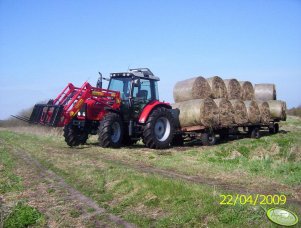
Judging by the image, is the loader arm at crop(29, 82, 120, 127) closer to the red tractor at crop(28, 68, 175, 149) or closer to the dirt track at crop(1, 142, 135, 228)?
the red tractor at crop(28, 68, 175, 149)

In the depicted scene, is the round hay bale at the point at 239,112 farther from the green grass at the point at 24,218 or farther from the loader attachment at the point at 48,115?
the green grass at the point at 24,218

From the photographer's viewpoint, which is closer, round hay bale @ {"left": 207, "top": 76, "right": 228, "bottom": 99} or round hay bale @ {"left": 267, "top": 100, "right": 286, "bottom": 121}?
round hay bale @ {"left": 207, "top": 76, "right": 228, "bottom": 99}

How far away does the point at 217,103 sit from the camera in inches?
615

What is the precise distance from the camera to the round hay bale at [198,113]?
48.3 feet

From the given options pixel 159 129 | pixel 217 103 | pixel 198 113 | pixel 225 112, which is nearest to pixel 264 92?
pixel 225 112

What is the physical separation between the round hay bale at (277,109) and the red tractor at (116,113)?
756 cm

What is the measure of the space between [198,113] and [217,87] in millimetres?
2500

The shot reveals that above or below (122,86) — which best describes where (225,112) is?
below

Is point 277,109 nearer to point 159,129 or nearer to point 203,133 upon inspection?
point 203,133

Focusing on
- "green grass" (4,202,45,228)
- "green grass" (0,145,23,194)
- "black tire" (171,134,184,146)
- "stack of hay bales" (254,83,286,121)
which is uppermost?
"stack of hay bales" (254,83,286,121)

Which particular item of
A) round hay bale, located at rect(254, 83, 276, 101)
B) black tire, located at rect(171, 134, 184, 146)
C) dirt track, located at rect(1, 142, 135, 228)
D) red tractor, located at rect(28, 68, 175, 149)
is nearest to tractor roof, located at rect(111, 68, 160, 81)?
red tractor, located at rect(28, 68, 175, 149)

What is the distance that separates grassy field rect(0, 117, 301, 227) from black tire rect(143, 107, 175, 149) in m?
2.65

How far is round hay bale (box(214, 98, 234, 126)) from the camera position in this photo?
15.6 metres
